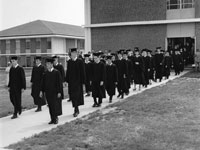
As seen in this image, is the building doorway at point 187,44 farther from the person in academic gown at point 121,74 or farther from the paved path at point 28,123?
the paved path at point 28,123

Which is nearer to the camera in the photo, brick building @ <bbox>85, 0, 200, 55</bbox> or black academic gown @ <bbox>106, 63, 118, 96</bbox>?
black academic gown @ <bbox>106, 63, 118, 96</bbox>

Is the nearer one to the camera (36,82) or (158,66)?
(36,82)

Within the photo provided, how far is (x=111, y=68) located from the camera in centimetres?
1299

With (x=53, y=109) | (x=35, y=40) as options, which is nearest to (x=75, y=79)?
(x=53, y=109)

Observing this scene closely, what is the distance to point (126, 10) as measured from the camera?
100ft

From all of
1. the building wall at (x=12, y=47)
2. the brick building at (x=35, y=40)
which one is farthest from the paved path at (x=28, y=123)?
the building wall at (x=12, y=47)

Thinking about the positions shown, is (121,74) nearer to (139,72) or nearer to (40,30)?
(139,72)

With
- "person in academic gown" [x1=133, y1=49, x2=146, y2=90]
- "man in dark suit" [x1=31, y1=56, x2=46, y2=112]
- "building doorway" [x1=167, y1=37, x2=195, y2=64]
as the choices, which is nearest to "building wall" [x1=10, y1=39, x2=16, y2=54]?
"building doorway" [x1=167, y1=37, x2=195, y2=64]

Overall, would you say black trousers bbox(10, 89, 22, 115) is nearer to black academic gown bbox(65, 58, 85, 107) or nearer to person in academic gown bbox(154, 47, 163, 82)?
black academic gown bbox(65, 58, 85, 107)

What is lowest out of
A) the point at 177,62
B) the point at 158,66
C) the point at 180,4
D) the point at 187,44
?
the point at 158,66

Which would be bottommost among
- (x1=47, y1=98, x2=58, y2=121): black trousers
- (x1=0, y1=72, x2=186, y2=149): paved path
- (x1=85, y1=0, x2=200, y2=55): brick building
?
(x1=0, y1=72, x2=186, y2=149): paved path

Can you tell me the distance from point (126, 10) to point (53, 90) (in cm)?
2246

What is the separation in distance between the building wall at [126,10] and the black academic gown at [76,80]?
20443mm

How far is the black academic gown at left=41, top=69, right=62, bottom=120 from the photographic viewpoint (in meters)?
9.22
